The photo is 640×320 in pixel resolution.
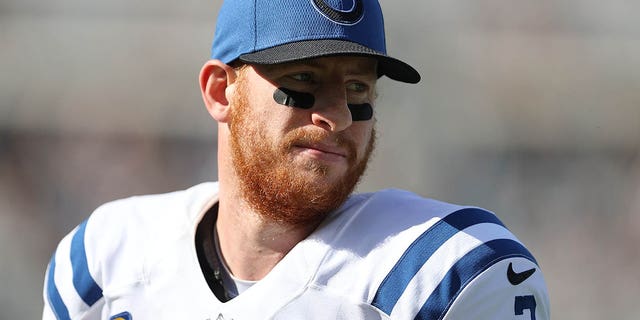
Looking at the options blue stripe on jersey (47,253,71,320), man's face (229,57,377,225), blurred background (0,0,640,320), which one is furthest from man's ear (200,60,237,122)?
blurred background (0,0,640,320)

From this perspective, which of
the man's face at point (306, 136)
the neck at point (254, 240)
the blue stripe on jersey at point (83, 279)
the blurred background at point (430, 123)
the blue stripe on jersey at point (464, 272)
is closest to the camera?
the blue stripe on jersey at point (464, 272)

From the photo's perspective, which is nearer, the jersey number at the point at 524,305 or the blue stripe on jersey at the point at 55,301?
the jersey number at the point at 524,305

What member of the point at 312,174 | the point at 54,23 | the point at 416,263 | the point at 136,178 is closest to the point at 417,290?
the point at 416,263

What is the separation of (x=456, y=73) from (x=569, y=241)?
2.78 feet

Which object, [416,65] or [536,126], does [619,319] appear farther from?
[416,65]

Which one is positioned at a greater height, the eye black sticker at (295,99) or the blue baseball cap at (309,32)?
the blue baseball cap at (309,32)

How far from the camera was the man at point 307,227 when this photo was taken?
1.64 meters

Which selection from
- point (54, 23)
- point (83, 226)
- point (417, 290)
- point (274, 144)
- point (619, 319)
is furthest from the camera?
point (54, 23)

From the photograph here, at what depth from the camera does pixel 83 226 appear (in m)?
2.10

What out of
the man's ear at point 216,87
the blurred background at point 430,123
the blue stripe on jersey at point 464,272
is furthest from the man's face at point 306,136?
the blurred background at point 430,123

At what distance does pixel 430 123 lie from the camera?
153 inches

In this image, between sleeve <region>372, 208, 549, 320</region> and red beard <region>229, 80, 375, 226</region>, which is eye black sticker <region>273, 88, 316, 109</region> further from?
sleeve <region>372, 208, 549, 320</region>

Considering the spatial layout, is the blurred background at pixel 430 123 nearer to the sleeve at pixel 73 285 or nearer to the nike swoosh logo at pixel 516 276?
the sleeve at pixel 73 285

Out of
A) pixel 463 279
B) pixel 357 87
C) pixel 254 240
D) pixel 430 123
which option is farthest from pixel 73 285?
pixel 430 123
